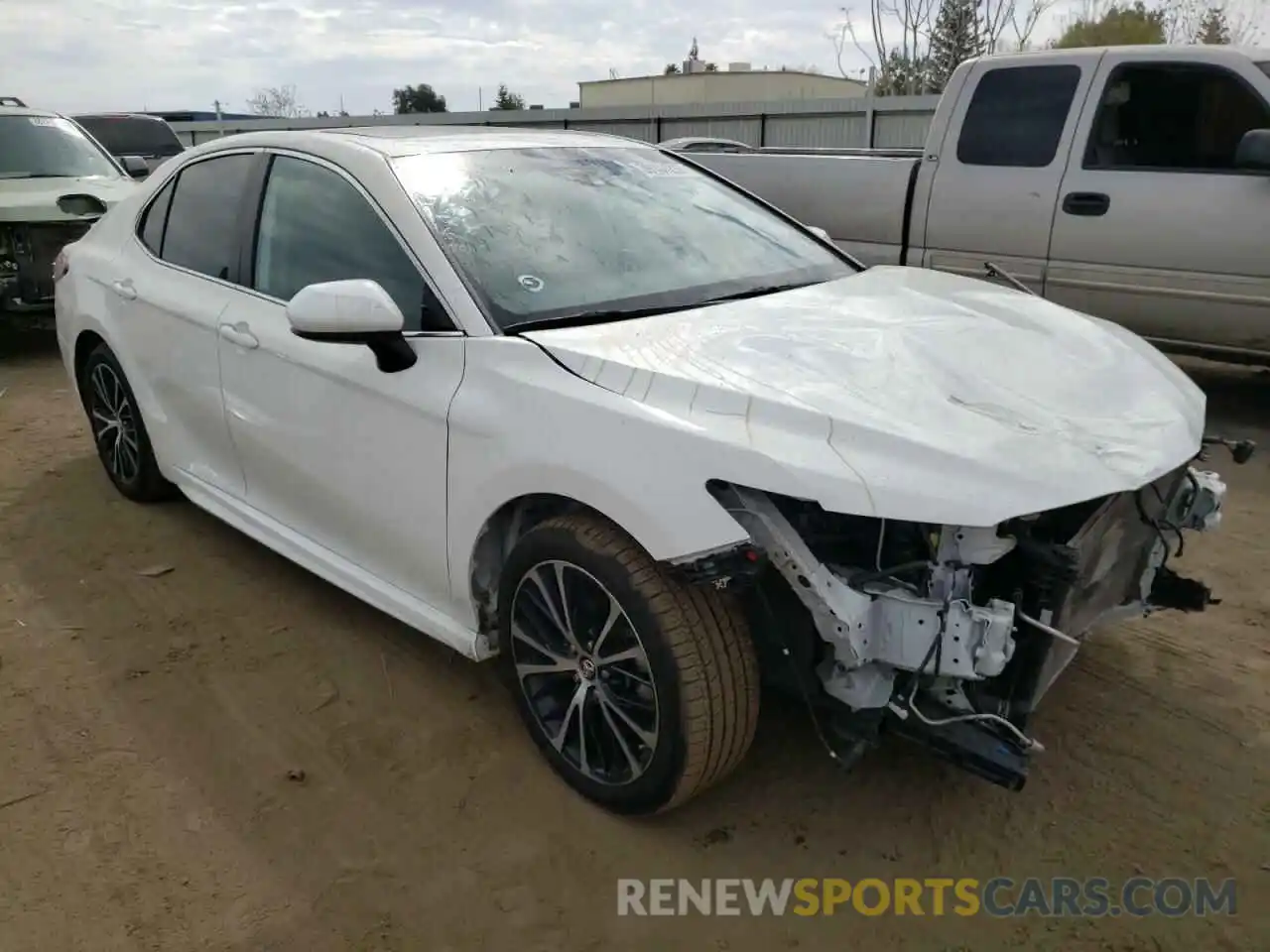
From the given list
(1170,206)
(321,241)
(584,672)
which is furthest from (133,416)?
(1170,206)

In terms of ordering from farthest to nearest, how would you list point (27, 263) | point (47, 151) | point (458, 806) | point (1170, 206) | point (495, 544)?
point (47, 151)
point (27, 263)
point (1170, 206)
point (495, 544)
point (458, 806)

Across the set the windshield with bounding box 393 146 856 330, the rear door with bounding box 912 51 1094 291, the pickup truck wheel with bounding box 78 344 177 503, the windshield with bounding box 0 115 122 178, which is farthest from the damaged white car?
the rear door with bounding box 912 51 1094 291

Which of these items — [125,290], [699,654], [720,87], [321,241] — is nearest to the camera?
[699,654]

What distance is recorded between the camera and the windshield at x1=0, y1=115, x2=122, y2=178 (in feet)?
27.8

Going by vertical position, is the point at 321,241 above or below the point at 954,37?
below

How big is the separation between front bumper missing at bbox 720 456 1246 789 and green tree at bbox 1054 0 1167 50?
Answer: 21722mm

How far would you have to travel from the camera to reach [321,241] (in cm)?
334

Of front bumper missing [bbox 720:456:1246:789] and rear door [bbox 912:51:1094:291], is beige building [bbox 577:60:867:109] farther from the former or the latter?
front bumper missing [bbox 720:456:1246:789]

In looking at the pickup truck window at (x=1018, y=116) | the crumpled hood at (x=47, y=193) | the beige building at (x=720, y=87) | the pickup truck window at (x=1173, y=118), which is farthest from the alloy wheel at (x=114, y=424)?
the beige building at (x=720, y=87)

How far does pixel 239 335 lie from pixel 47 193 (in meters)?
5.78

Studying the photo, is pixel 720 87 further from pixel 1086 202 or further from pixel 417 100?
pixel 1086 202


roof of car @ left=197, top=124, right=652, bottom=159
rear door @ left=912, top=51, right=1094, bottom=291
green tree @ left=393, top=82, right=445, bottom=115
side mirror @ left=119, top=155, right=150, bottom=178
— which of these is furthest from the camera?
green tree @ left=393, top=82, right=445, bottom=115

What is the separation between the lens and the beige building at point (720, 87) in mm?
35562

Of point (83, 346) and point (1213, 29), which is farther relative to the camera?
point (1213, 29)
